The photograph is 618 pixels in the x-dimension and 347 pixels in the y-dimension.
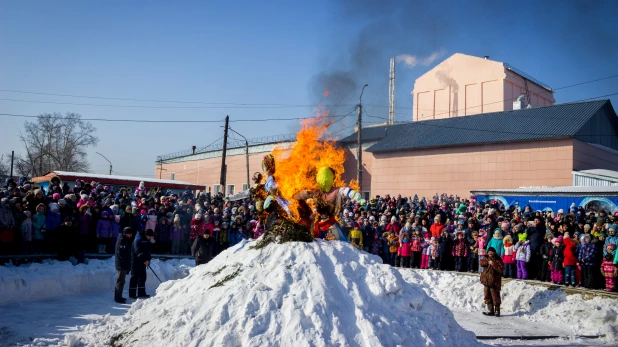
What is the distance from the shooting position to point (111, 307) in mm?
11531

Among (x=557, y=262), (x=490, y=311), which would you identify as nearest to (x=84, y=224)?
(x=490, y=311)

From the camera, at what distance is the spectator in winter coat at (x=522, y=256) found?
47.2ft

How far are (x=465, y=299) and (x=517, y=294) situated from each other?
1.43m

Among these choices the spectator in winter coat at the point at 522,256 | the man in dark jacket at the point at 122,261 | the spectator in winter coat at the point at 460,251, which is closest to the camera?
the man in dark jacket at the point at 122,261

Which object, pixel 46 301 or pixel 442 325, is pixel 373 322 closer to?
pixel 442 325

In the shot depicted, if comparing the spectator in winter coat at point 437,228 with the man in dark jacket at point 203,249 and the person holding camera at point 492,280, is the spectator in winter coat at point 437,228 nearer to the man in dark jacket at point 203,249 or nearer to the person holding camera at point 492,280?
the person holding camera at point 492,280

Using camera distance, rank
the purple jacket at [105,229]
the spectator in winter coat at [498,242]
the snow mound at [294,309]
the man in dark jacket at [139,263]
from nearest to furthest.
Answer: the snow mound at [294,309] → the man in dark jacket at [139,263] → the spectator in winter coat at [498,242] → the purple jacket at [105,229]

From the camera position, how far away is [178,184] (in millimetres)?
33188

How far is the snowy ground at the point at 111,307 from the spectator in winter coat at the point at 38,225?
90 centimetres

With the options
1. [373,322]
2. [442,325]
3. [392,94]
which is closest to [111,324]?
[373,322]

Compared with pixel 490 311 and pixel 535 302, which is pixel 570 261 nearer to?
pixel 535 302

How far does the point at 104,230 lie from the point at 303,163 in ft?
29.3

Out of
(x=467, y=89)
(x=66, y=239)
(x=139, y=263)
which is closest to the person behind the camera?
(x=139, y=263)

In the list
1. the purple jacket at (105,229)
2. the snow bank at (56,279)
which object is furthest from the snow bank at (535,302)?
the purple jacket at (105,229)
